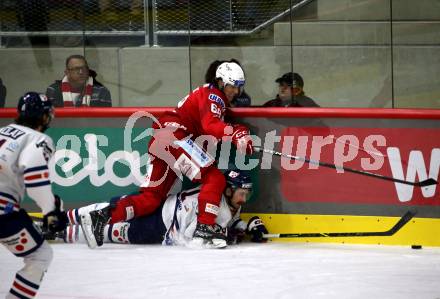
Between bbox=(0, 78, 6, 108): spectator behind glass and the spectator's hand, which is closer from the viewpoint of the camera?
the spectator's hand

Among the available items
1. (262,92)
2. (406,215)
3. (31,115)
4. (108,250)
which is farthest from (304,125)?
(31,115)

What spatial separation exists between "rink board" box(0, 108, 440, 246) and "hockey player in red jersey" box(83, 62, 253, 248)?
0.24 m

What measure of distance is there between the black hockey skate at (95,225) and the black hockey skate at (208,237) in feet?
2.18

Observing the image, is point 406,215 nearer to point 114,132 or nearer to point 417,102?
point 417,102

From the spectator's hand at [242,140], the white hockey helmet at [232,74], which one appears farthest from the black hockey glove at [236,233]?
the white hockey helmet at [232,74]

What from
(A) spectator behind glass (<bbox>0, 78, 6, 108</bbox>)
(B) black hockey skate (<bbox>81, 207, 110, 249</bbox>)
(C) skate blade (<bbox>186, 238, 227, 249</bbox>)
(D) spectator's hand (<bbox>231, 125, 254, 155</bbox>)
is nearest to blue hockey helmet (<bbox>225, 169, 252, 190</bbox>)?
(D) spectator's hand (<bbox>231, 125, 254, 155</bbox>)

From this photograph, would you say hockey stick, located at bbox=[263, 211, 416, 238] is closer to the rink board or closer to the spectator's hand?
the rink board

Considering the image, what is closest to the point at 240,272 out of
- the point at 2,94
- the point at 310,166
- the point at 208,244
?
the point at 208,244

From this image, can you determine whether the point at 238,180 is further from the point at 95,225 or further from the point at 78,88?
the point at 78,88

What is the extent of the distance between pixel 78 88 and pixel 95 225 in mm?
1177

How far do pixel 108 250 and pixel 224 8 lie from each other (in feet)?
6.63

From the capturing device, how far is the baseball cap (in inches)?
303

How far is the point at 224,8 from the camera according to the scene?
7980 mm

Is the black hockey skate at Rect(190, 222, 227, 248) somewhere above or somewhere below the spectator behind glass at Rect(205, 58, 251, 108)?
below
